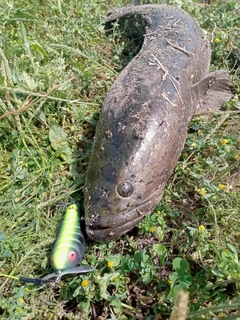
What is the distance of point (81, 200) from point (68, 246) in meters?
0.49

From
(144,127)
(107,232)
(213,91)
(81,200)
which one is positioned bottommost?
(81,200)

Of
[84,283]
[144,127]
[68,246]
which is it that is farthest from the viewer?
[144,127]

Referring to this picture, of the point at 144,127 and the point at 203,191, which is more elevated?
the point at 144,127

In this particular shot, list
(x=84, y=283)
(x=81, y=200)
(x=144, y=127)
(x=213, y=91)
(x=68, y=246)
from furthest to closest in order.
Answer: (x=213, y=91) < (x=81, y=200) < (x=144, y=127) < (x=68, y=246) < (x=84, y=283)

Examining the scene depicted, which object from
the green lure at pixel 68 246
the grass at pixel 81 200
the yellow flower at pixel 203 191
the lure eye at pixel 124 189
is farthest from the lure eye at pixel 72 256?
the yellow flower at pixel 203 191

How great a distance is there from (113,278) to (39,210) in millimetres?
766

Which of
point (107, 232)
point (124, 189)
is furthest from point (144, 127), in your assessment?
point (107, 232)

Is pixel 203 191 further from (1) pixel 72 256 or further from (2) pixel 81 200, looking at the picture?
(1) pixel 72 256

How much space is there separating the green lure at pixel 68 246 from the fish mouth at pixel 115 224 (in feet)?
0.28

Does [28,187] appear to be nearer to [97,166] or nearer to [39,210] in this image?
[39,210]

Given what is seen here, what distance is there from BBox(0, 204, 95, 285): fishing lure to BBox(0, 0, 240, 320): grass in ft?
0.23

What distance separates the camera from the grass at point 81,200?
2.25 m

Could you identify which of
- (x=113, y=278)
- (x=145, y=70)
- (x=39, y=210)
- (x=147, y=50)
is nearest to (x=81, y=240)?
(x=113, y=278)

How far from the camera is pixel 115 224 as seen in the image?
2.39m
